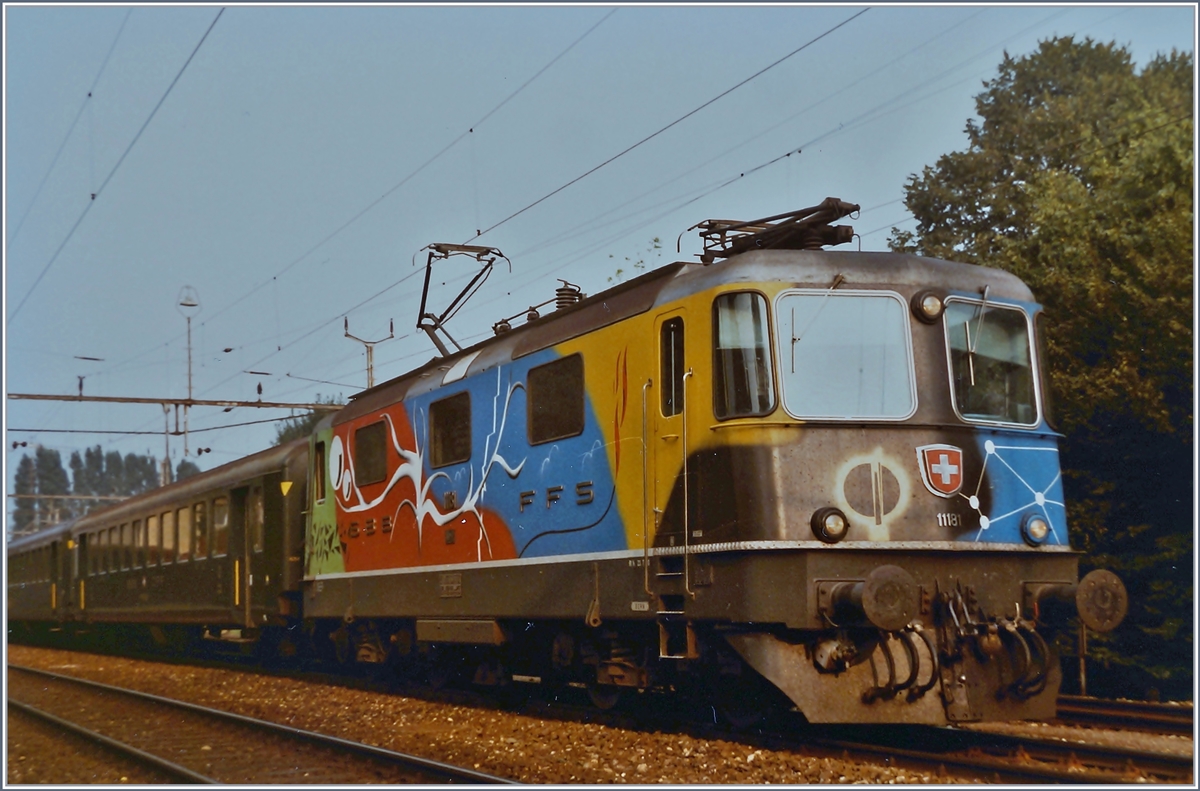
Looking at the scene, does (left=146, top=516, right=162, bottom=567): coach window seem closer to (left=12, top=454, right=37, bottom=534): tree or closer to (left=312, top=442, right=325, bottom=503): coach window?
(left=312, top=442, right=325, bottom=503): coach window

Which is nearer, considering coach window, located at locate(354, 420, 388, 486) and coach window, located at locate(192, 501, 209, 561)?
coach window, located at locate(354, 420, 388, 486)

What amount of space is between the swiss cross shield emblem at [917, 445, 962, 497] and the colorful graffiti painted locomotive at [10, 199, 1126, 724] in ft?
0.05

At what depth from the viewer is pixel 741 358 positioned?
9398 mm

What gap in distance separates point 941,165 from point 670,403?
82.7ft

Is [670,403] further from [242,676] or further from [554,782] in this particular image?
[242,676]

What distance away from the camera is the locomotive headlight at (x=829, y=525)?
8945 millimetres

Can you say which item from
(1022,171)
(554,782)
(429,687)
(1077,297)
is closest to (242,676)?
(429,687)

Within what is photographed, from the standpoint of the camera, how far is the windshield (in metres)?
9.30

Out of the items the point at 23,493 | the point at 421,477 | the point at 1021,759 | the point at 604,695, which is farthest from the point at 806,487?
the point at 23,493

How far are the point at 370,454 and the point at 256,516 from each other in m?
4.20

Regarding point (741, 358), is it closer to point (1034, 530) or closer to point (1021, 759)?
point (1034, 530)

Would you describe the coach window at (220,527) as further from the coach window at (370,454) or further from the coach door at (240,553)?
the coach window at (370,454)

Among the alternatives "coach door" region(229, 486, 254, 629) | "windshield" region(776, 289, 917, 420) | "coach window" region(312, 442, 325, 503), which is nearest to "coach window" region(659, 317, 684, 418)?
"windshield" region(776, 289, 917, 420)

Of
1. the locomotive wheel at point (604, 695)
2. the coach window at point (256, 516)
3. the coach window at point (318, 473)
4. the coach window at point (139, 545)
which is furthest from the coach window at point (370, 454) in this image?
the coach window at point (139, 545)
